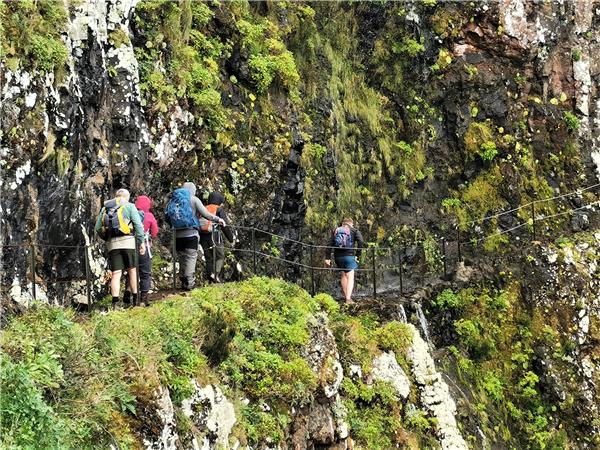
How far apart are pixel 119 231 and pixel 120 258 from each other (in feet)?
1.23

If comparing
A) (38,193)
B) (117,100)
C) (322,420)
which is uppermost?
(117,100)

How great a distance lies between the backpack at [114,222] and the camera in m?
9.85

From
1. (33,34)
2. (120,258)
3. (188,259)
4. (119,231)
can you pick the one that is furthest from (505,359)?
(33,34)

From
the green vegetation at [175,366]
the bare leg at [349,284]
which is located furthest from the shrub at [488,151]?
the green vegetation at [175,366]

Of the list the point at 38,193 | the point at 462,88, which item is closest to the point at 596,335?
the point at 462,88

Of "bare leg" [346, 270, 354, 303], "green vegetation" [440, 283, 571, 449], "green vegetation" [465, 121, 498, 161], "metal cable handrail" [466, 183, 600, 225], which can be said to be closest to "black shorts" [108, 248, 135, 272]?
"bare leg" [346, 270, 354, 303]

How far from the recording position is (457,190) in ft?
65.6

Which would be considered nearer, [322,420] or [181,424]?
[181,424]

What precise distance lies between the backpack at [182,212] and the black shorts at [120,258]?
53.0 inches

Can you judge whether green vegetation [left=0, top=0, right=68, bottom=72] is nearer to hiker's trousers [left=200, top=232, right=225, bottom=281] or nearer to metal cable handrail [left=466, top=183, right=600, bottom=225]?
hiker's trousers [left=200, top=232, right=225, bottom=281]

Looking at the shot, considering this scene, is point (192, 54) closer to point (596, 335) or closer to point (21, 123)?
point (21, 123)

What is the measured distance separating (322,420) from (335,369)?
3.02ft

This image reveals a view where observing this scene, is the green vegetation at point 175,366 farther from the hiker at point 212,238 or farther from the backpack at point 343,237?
the backpack at point 343,237

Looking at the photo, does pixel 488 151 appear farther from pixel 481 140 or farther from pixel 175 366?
pixel 175 366
